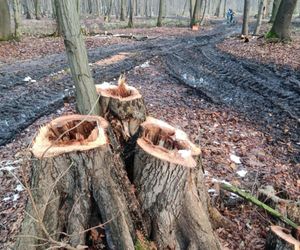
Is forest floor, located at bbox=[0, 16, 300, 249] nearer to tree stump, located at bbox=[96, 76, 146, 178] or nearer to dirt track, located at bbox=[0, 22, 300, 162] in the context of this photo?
dirt track, located at bbox=[0, 22, 300, 162]

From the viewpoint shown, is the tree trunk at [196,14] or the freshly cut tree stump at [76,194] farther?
the tree trunk at [196,14]

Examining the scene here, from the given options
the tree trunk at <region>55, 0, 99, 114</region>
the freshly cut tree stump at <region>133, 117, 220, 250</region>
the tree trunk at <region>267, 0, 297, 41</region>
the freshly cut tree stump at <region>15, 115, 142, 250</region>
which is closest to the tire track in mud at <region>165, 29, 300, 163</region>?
the tree trunk at <region>267, 0, 297, 41</region>

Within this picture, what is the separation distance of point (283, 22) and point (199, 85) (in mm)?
8065

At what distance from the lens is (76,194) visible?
2906mm

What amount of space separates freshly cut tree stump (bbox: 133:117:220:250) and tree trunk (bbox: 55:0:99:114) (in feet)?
3.02

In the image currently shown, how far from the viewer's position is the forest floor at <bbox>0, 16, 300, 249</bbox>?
174 inches

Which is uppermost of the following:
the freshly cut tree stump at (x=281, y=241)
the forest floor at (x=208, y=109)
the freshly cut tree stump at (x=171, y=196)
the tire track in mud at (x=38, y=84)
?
the freshly cut tree stump at (x=171, y=196)

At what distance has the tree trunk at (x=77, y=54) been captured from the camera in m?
3.56

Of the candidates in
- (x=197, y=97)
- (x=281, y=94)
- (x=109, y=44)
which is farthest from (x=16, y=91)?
(x=109, y=44)

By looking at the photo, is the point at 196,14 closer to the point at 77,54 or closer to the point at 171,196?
the point at 77,54

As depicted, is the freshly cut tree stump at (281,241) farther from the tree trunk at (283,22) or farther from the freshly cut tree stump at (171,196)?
the tree trunk at (283,22)

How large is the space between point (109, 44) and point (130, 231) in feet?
53.3

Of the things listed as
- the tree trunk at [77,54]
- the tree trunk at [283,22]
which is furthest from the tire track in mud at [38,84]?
the tree trunk at [283,22]

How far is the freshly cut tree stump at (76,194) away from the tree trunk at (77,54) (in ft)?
2.61
